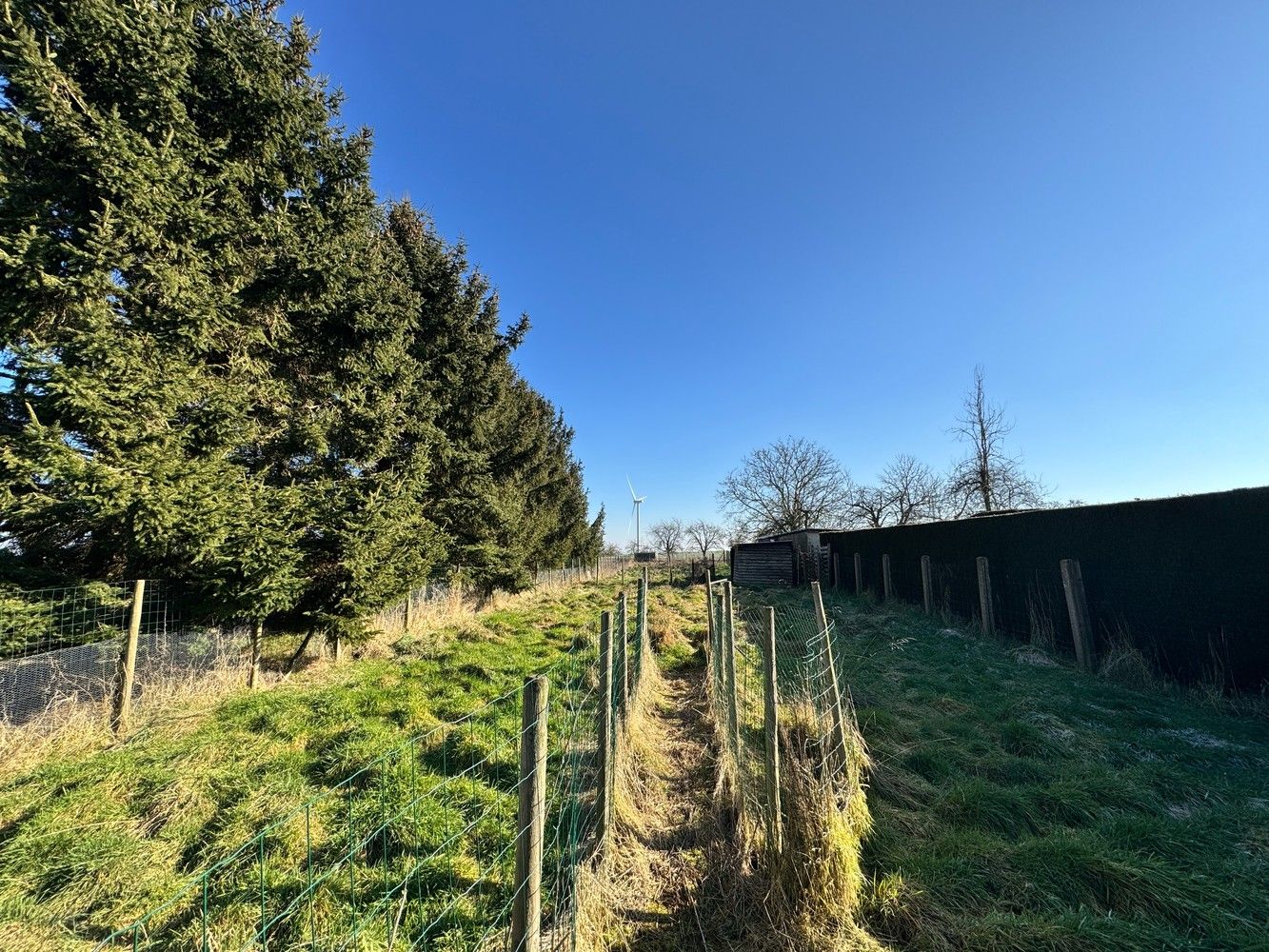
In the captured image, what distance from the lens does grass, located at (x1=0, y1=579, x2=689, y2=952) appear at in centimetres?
274

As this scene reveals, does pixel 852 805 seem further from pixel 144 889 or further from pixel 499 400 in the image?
pixel 499 400

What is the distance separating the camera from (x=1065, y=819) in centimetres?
345

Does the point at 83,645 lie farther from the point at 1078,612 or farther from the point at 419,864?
the point at 1078,612

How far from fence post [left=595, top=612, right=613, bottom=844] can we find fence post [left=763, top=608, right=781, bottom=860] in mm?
980

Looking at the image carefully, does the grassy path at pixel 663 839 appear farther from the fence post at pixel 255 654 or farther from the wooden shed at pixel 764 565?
the wooden shed at pixel 764 565

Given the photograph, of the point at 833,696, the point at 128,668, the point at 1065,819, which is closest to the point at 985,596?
the point at 1065,819

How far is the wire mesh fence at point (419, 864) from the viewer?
2328mm

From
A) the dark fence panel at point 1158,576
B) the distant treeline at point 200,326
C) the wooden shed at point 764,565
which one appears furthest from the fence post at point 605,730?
the wooden shed at point 764,565

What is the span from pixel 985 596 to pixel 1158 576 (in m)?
3.44

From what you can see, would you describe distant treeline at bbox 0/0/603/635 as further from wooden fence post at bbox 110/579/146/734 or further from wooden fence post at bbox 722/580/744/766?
wooden fence post at bbox 722/580/744/766

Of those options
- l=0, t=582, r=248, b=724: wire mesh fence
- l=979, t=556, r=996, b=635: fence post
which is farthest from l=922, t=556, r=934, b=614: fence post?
l=0, t=582, r=248, b=724: wire mesh fence

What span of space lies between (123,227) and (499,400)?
339 inches

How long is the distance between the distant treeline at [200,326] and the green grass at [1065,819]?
6786mm

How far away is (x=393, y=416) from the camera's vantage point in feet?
27.2
